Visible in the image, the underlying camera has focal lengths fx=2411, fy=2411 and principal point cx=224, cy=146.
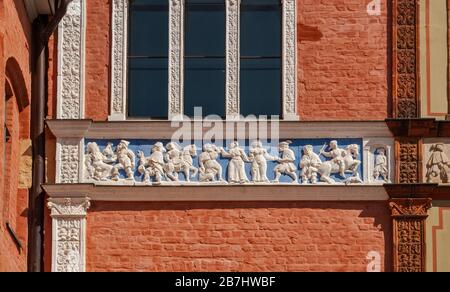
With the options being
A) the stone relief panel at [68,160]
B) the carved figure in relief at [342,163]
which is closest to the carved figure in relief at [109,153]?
the stone relief panel at [68,160]

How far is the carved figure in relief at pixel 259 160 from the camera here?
25938mm

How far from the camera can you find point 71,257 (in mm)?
25656

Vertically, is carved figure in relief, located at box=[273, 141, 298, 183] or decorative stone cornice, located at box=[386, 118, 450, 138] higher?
decorative stone cornice, located at box=[386, 118, 450, 138]

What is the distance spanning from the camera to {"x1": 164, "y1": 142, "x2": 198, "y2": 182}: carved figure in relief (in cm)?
2595

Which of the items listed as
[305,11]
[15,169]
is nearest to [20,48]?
[15,169]

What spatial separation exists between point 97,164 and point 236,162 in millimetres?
1499

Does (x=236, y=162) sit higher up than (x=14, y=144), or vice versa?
(x=14, y=144)

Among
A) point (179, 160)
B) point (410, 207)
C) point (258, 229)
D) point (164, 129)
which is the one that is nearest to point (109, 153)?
point (164, 129)

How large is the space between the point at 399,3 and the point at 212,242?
11.2 feet

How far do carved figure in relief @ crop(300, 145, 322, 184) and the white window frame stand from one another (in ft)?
1.30

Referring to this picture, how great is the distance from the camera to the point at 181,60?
2627 centimetres

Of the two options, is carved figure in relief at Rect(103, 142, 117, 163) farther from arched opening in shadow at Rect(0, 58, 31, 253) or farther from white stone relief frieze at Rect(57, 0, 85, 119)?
arched opening in shadow at Rect(0, 58, 31, 253)

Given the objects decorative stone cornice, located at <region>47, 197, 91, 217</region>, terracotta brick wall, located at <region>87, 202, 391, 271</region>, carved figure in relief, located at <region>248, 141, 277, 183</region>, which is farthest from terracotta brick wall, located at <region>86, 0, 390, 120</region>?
terracotta brick wall, located at <region>87, 202, 391, 271</region>

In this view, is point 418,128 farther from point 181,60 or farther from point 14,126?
point 14,126
